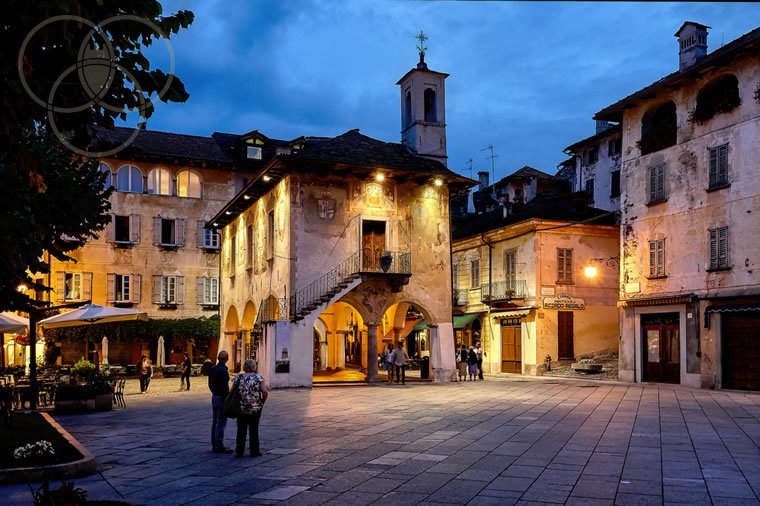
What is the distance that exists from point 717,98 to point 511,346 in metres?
15.8

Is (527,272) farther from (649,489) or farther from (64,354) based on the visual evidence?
(649,489)

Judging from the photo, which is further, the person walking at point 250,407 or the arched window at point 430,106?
the arched window at point 430,106

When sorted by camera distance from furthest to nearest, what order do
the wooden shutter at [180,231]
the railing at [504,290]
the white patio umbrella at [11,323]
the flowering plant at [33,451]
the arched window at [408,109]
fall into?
the wooden shutter at [180,231], the railing at [504,290], the arched window at [408,109], the white patio umbrella at [11,323], the flowering plant at [33,451]

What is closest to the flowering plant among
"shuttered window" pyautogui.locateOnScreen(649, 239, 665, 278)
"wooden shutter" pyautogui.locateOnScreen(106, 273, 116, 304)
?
"shuttered window" pyautogui.locateOnScreen(649, 239, 665, 278)

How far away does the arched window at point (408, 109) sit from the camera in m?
32.9

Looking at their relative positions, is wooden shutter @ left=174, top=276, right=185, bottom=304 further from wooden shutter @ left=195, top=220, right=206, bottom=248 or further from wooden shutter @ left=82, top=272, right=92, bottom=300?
wooden shutter @ left=82, top=272, right=92, bottom=300

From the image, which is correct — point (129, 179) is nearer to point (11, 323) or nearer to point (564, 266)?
point (11, 323)

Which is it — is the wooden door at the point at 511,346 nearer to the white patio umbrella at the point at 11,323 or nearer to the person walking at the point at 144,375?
the person walking at the point at 144,375

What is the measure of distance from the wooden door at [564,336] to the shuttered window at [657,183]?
8.55 metres

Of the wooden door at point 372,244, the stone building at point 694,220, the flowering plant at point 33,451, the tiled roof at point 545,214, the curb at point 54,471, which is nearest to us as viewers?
the curb at point 54,471

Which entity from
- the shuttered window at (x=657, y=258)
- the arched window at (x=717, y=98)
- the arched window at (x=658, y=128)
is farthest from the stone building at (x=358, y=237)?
the arched window at (x=717, y=98)

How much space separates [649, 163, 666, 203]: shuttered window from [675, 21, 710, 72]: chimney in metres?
3.83

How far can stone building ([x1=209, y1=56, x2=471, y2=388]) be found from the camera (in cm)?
2753

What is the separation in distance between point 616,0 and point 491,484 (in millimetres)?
7972
